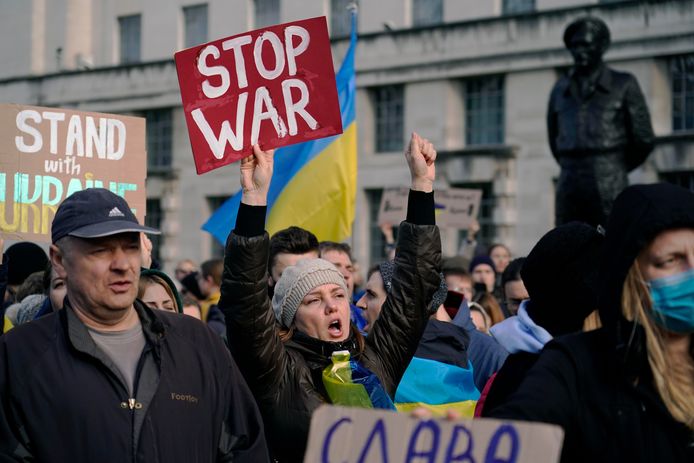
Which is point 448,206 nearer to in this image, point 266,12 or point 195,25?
point 266,12

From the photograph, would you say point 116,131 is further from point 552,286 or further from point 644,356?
point 644,356

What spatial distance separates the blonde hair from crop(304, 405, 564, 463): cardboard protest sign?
46 cm

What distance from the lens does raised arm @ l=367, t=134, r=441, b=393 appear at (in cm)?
474

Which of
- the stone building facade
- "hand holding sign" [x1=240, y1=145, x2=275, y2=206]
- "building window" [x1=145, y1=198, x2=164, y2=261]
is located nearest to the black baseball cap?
"hand holding sign" [x1=240, y1=145, x2=275, y2=206]

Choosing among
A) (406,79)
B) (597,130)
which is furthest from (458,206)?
(406,79)

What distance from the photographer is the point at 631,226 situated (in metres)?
3.06

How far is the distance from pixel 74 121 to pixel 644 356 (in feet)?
14.5

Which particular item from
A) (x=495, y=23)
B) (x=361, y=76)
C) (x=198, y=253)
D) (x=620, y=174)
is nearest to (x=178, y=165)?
(x=198, y=253)

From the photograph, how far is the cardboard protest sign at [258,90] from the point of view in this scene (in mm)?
5355

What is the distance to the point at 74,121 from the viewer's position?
672 cm

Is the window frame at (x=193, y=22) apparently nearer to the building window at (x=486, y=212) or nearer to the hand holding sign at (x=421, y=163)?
the building window at (x=486, y=212)

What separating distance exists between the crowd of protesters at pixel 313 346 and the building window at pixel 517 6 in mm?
22986

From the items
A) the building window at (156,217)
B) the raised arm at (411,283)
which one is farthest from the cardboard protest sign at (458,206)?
the building window at (156,217)

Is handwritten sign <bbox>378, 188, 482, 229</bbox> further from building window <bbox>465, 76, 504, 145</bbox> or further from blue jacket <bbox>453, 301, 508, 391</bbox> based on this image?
building window <bbox>465, 76, 504, 145</bbox>
